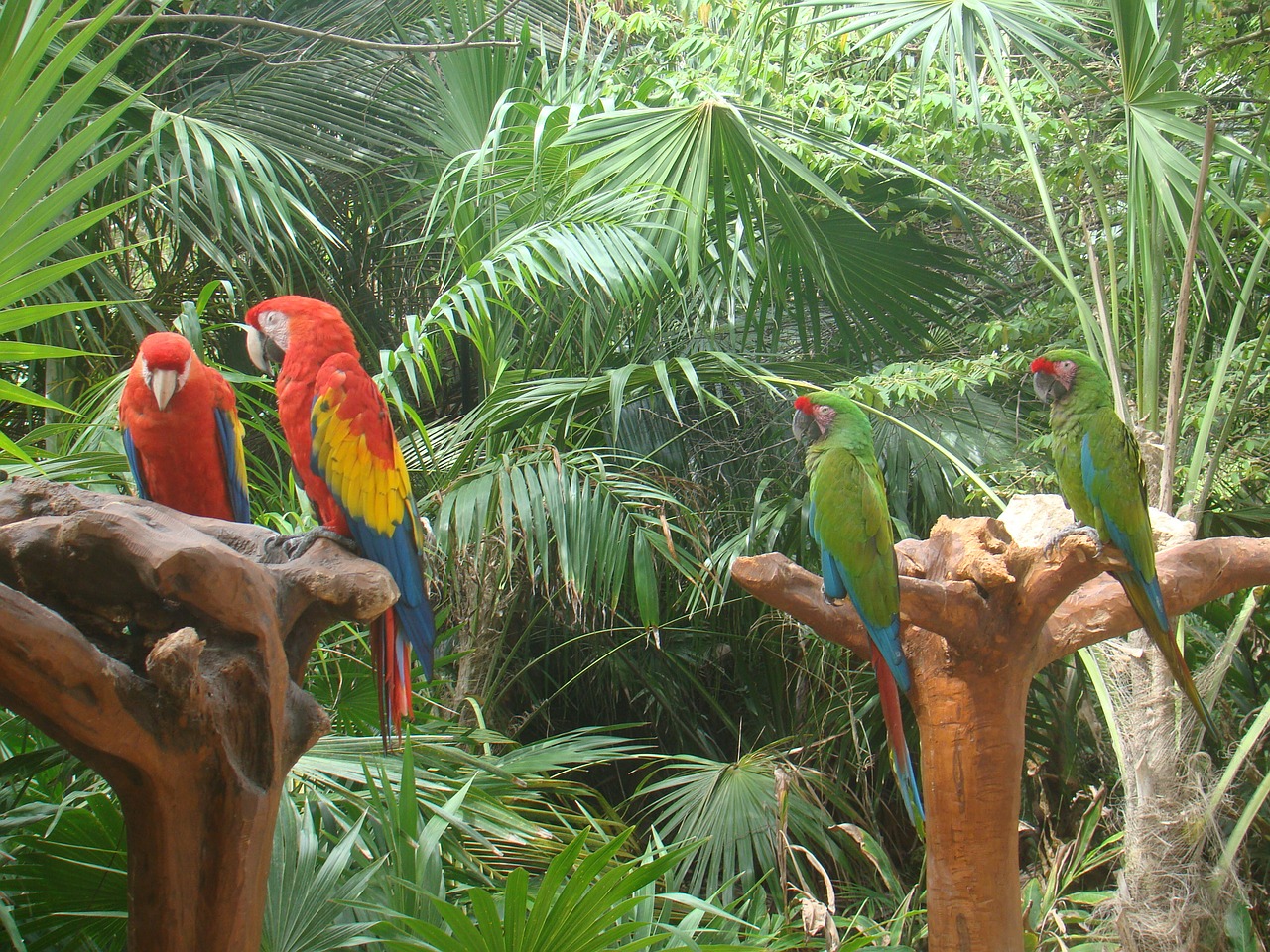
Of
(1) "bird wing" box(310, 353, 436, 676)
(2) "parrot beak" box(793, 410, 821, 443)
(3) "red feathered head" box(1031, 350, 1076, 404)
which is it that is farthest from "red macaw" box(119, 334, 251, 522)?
(3) "red feathered head" box(1031, 350, 1076, 404)

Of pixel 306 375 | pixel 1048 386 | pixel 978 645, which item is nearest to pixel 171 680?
pixel 306 375

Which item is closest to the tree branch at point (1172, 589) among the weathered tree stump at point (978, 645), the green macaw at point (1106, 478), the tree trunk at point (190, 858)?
the weathered tree stump at point (978, 645)

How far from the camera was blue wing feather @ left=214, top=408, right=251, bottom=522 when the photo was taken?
1.75 meters

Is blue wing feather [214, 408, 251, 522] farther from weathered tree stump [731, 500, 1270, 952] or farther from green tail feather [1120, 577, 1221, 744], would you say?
green tail feather [1120, 577, 1221, 744]

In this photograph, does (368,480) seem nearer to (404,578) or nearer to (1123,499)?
(404,578)

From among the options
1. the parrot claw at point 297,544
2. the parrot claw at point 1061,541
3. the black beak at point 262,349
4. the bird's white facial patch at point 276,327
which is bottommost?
the parrot claw at point 1061,541

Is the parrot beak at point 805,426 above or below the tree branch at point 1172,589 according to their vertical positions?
above

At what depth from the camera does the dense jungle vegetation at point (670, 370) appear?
2049mm

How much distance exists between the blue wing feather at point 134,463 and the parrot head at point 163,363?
0.42 feet

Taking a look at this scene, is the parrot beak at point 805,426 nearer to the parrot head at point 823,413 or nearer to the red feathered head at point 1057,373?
the parrot head at point 823,413

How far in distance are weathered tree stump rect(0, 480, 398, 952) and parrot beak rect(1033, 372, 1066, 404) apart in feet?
5.09

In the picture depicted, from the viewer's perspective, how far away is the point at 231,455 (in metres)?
1.78

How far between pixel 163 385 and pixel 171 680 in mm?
743

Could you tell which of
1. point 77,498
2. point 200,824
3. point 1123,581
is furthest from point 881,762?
point 77,498
